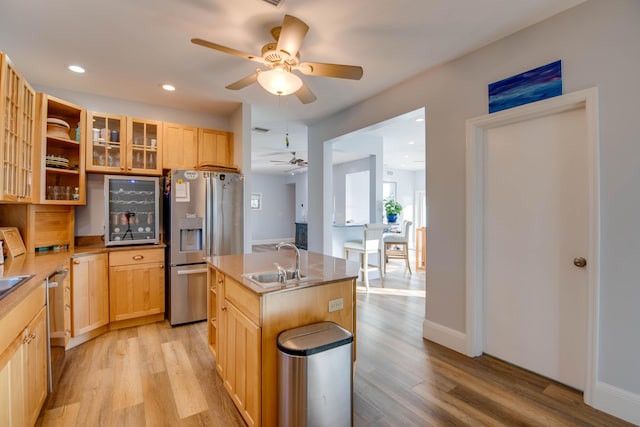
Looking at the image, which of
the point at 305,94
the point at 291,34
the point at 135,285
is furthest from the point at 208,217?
the point at 291,34

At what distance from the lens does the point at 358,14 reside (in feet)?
6.81

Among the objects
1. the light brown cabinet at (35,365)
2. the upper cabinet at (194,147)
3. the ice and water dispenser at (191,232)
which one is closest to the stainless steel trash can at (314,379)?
the light brown cabinet at (35,365)

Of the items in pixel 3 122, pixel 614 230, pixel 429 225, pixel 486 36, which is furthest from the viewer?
pixel 429 225

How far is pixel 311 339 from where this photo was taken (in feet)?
5.15

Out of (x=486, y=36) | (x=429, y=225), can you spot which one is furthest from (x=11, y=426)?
(x=486, y=36)

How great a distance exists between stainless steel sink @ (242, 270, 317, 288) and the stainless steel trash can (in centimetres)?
28

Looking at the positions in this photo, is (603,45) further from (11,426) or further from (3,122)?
(3,122)

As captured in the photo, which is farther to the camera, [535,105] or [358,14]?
[535,105]

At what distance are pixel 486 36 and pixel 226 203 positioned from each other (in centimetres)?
312

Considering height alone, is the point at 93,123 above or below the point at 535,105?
above

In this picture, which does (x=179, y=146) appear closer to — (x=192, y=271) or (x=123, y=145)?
(x=123, y=145)

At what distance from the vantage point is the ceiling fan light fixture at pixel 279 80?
6.76 ft

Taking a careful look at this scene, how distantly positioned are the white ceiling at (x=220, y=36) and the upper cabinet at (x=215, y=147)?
772mm

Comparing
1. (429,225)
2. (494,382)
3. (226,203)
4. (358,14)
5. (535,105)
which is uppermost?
(358,14)
